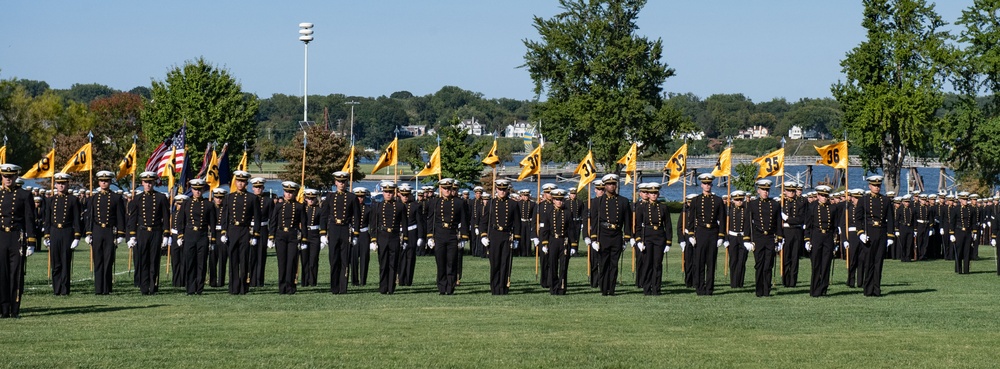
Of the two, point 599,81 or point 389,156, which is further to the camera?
point 599,81

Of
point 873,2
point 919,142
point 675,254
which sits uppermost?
point 873,2

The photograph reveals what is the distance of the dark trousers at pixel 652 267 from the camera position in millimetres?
23281

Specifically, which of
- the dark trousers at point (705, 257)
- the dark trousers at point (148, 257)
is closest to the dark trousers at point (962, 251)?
the dark trousers at point (705, 257)

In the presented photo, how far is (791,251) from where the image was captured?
24578mm

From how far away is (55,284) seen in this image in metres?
22.6

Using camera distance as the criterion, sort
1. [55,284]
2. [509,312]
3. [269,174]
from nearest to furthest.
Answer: [509,312] < [55,284] < [269,174]

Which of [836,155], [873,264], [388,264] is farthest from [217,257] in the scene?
[836,155]

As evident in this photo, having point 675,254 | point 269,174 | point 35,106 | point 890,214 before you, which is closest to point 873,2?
point 675,254

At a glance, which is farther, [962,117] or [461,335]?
[962,117]

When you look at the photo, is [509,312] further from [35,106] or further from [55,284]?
[35,106]

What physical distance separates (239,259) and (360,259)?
2304 millimetres

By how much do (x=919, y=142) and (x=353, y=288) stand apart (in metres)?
44.0

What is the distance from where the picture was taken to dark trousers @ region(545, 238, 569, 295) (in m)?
23.3

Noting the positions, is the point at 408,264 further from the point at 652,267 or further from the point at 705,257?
the point at 705,257
